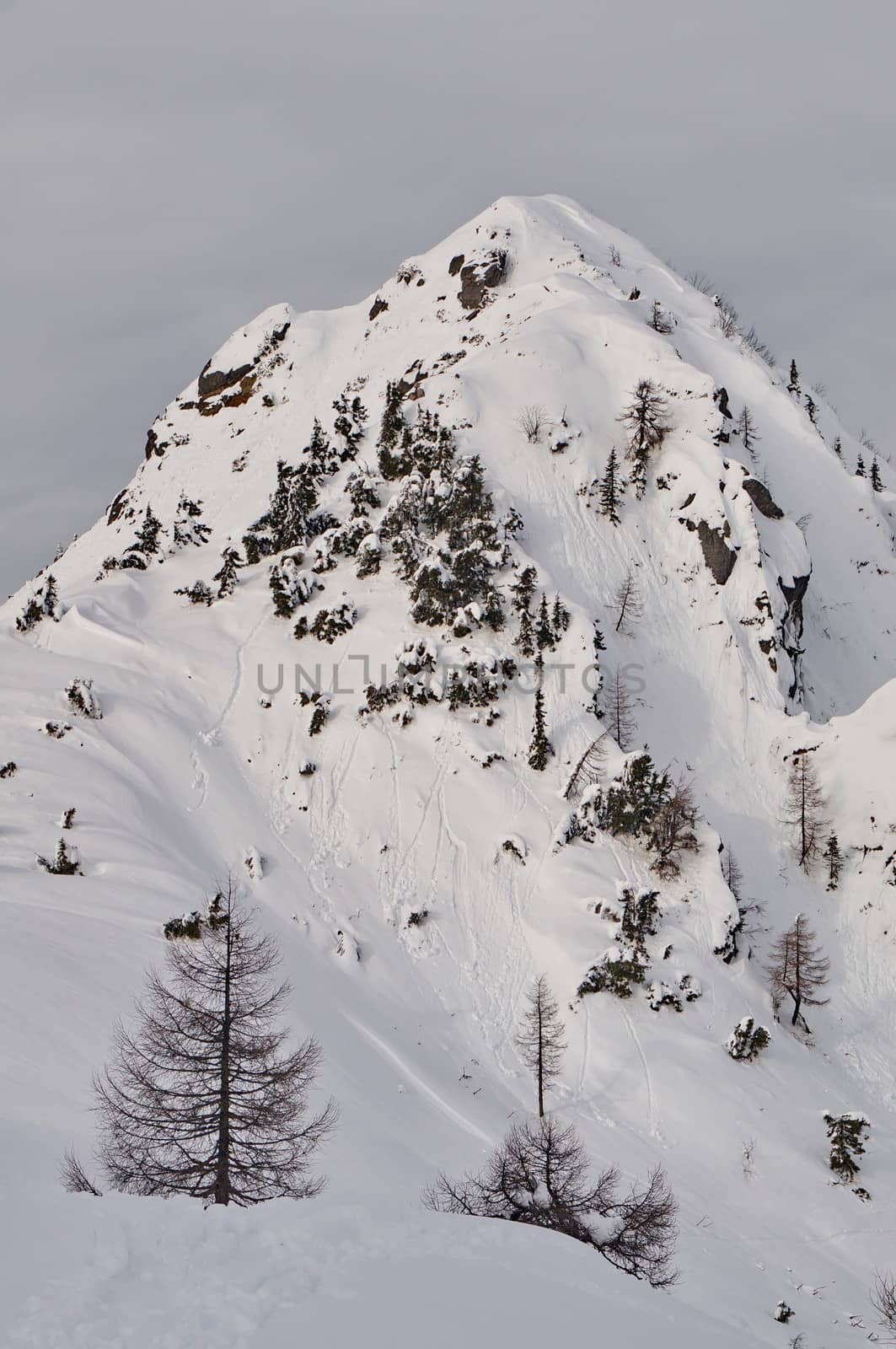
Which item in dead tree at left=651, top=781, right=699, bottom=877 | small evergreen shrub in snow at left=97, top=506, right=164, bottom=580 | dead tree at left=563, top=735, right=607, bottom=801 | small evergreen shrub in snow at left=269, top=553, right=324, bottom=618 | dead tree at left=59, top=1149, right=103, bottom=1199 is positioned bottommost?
dead tree at left=59, top=1149, right=103, bottom=1199

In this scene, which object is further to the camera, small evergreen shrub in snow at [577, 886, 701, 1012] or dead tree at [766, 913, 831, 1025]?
dead tree at [766, 913, 831, 1025]

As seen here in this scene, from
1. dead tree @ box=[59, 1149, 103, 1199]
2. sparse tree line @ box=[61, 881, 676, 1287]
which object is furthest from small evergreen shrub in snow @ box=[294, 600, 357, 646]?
dead tree @ box=[59, 1149, 103, 1199]

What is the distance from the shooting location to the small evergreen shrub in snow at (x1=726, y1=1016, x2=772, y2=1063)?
36.4m

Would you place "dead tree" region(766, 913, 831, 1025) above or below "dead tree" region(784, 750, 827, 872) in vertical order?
below

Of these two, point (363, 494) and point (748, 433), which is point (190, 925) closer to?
point (363, 494)

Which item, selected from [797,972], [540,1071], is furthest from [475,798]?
[797,972]

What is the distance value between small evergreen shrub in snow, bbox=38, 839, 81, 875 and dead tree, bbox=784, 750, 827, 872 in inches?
1434

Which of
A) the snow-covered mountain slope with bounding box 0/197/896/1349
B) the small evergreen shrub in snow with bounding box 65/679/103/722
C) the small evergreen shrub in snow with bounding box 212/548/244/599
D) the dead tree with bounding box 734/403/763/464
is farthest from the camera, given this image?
the dead tree with bounding box 734/403/763/464

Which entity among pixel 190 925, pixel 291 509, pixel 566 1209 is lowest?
pixel 566 1209

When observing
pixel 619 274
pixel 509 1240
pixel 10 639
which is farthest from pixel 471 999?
pixel 619 274

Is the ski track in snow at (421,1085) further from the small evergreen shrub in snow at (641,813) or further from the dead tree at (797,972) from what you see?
the dead tree at (797,972)

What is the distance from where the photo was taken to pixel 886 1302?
83.7ft

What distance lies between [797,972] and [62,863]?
33.2m

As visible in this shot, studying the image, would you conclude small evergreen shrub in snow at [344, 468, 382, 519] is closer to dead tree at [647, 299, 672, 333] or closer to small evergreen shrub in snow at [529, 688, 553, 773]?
small evergreen shrub in snow at [529, 688, 553, 773]
